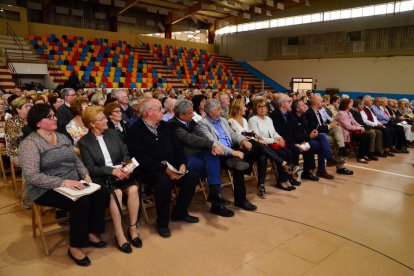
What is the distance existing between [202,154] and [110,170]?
105 centimetres

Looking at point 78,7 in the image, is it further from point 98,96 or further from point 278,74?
point 98,96

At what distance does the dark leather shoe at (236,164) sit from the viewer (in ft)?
10.9

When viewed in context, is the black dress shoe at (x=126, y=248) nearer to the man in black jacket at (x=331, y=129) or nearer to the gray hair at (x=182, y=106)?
the gray hair at (x=182, y=106)

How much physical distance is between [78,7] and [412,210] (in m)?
17.8

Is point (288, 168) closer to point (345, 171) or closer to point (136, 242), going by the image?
point (345, 171)

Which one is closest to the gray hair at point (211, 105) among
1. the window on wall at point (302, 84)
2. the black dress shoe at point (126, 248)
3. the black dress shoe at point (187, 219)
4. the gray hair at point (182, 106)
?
the gray hair at point (182, 106)

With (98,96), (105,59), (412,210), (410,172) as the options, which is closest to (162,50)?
(105,59)

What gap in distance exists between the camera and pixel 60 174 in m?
2.53

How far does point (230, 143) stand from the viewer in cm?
368

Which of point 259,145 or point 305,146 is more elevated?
point 259,145

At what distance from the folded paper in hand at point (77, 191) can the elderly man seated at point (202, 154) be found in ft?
3.62

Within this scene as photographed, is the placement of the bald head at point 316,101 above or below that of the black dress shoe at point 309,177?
above

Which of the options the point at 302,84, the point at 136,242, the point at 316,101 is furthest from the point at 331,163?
the point at 302,84

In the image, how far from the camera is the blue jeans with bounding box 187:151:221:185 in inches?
129
